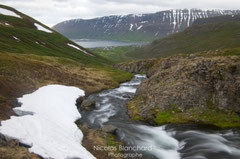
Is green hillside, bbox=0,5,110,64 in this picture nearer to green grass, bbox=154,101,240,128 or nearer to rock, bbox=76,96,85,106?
rock, bbox=76,96,85,106

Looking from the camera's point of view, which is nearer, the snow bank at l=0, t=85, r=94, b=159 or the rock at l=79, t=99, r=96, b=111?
the snow bank at l=0, t=85, r=94, b=159

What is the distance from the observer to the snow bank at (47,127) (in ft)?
77.6

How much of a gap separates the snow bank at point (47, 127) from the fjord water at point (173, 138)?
4.69m

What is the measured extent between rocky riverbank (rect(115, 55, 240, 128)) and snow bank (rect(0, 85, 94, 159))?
1173 cm

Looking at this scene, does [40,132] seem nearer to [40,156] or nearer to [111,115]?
[40,156]

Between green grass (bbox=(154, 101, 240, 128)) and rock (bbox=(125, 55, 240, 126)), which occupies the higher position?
rock (bbox=(125, 55, 240, 126))

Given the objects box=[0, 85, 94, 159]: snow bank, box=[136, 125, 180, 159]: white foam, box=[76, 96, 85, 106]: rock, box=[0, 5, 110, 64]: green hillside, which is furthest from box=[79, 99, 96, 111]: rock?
box=[0, 5, 110, 64]: green hillside

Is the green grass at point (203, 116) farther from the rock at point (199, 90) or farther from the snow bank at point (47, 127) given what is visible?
the snow bank at point (47, 127)

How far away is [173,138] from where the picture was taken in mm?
31562

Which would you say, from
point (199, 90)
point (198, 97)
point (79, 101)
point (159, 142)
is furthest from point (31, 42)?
point (159, 142)

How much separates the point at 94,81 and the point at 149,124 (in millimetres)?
34379

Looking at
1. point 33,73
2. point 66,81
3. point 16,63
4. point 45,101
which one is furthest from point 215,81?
point 16,63

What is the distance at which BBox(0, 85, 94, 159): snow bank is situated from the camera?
23641 mm

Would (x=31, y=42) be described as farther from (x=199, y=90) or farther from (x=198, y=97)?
(x=198, y=97)
